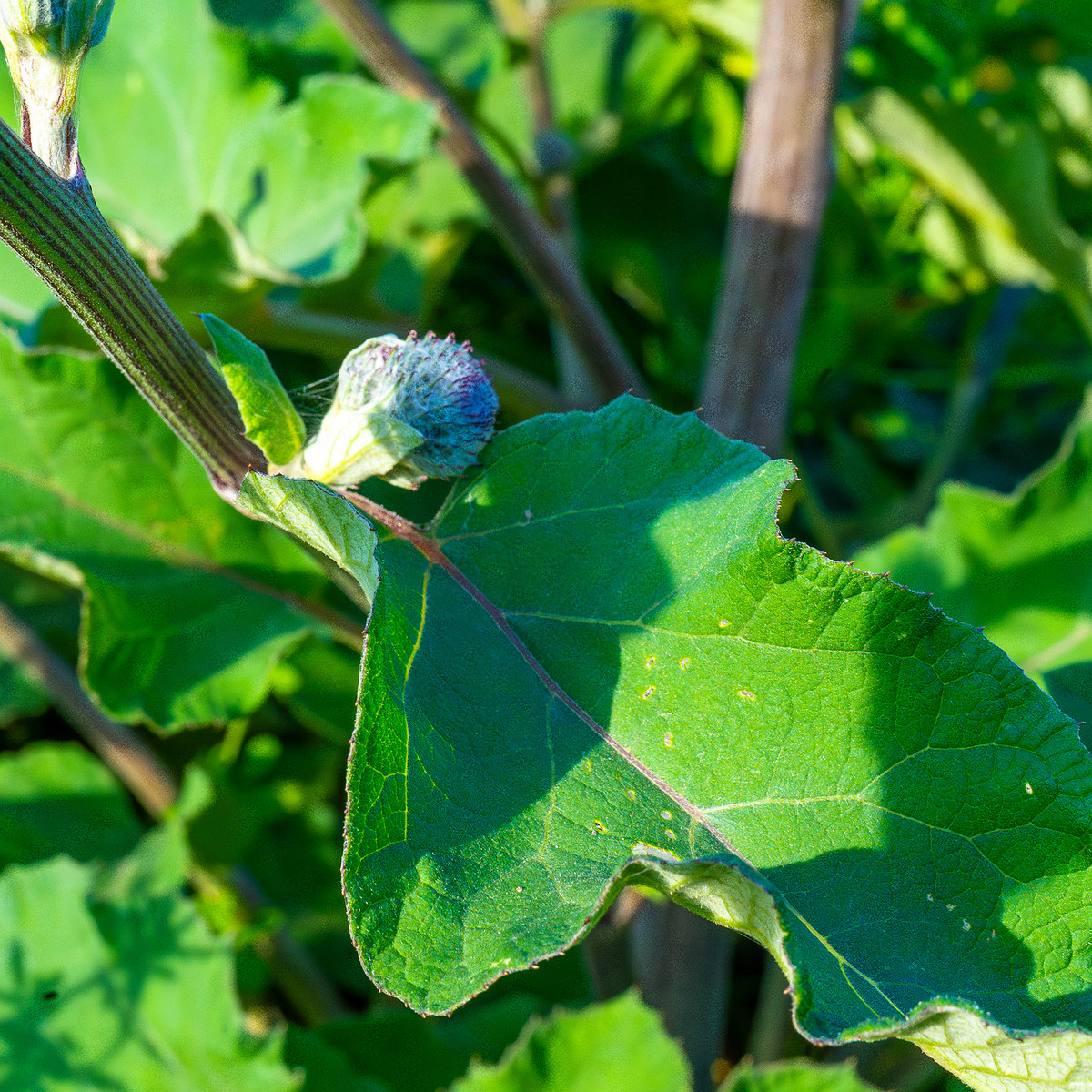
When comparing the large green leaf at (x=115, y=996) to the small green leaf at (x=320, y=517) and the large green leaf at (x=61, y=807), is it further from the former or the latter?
the small green leaf at (x=320, y=517)

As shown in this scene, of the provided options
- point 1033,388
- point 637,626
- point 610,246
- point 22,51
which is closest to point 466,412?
point 637,626

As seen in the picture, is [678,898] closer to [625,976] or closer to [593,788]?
[593,788]

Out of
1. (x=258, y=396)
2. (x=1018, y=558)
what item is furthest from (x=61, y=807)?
(x=1018, y=558)

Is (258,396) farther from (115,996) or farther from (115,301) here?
(115,996)

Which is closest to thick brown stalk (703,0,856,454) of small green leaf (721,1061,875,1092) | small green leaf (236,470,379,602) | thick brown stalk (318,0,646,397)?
thick brown stalk (318,0,646,397)

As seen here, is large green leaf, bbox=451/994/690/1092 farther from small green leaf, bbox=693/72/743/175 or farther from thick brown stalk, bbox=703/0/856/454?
small green leaf, bbox=693/72/743/175

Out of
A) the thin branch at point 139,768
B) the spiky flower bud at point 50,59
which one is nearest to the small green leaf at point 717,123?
the thin branch at point 139,768
